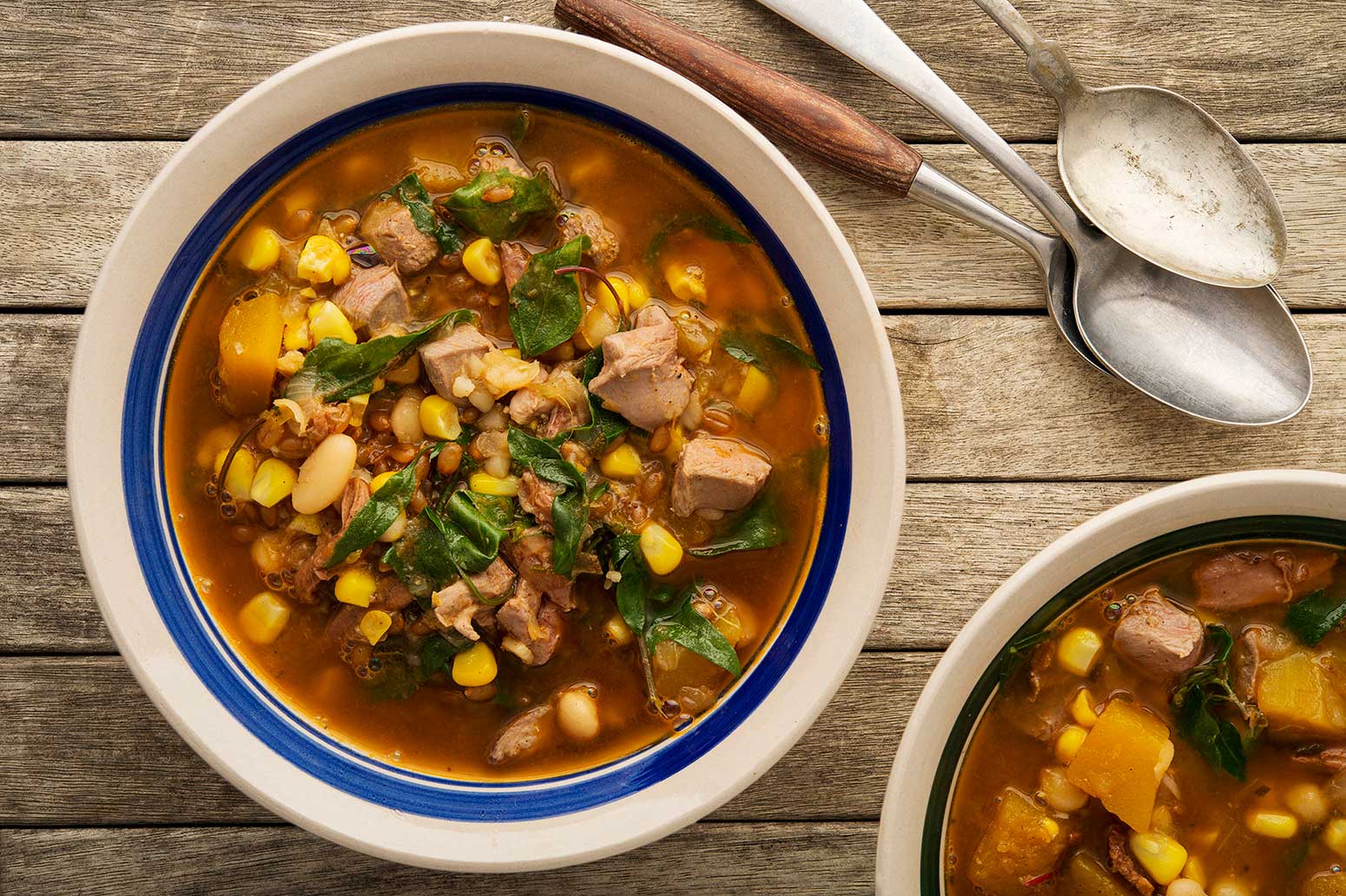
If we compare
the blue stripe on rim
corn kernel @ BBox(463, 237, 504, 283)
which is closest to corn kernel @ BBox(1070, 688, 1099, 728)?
the blue stripe on rim

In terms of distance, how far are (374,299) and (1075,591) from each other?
2.15 meters

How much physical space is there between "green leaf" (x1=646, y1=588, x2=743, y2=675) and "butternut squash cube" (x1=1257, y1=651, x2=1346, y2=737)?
1.54 m

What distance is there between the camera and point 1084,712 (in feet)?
9.11

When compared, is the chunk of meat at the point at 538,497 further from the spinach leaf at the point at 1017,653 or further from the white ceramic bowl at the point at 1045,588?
the spinach leaf at the point at 1017,653

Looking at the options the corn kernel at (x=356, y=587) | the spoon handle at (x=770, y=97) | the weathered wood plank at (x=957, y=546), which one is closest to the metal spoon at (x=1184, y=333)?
the spoon handle at (x=770, y=97)

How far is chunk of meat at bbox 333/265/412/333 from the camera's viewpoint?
2.61 metres

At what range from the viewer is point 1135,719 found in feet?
8.97

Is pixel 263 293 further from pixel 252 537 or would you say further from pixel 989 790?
pixel 989 790

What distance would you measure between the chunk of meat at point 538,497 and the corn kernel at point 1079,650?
154 cm

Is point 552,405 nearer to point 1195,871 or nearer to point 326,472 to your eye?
point 326,472

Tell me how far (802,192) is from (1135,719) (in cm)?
178

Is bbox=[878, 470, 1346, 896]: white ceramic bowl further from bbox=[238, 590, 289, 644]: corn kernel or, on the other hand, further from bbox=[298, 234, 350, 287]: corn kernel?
bbox=[298, 234, 350, 287]: corn kernel

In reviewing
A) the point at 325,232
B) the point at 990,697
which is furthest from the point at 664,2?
the point at 990,697

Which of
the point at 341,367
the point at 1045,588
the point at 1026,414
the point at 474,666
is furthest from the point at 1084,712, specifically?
the point at 341,367
